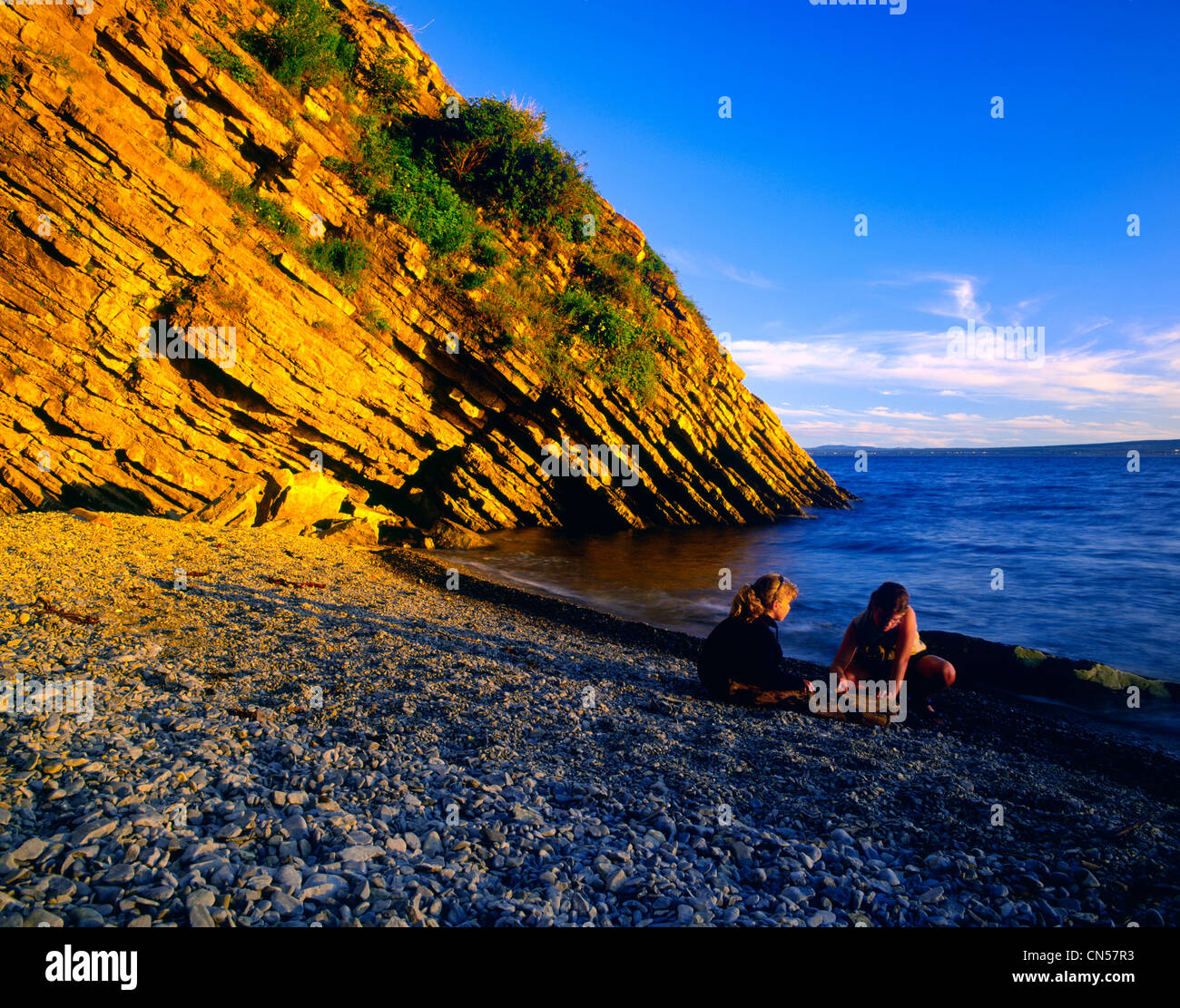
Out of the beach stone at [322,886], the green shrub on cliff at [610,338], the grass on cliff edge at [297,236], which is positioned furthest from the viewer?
the green shrub on cliff at [610,338]

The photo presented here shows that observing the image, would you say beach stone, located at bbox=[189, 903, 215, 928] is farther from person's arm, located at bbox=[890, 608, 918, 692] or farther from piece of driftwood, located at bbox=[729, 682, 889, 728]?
person's arm, located at bbox=[890, 608, 918, 692]

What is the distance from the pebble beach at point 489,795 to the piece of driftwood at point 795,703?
0.16 meters

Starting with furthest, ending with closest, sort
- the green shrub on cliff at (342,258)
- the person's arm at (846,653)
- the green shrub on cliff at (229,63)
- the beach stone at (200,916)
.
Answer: the green shrub on cliff at (342,258), the green shrub on cliff at (229,63), the person's arm at (846,653), the beach stone at (200,916)

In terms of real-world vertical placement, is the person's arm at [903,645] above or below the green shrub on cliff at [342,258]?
below

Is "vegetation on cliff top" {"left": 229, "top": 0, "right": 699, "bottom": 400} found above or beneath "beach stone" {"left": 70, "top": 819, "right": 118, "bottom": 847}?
above

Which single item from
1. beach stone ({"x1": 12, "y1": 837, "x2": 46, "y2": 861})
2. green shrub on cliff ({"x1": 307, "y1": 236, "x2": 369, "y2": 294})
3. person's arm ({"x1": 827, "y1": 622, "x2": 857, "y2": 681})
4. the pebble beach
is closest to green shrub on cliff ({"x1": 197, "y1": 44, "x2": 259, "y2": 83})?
green shrub on cliff ({"x1": 307, "y1": 236, "x2": 369, "y2": 294})

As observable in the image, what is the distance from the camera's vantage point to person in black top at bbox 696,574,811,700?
23.4ft

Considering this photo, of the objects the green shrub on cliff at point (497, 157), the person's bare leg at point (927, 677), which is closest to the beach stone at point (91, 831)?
the person's bare leg at point (927, 677)

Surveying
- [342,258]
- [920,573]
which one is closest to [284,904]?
[342,258]

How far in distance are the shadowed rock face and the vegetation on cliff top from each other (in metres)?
0.63

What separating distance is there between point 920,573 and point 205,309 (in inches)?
912

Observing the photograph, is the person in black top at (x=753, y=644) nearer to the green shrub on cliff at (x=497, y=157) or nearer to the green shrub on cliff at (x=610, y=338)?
the green shrub on cliff at (x=610, y=338)

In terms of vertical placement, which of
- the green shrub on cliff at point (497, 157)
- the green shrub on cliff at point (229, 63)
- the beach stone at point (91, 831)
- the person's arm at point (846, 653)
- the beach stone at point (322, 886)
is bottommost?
the beach stone at point (322, 886)

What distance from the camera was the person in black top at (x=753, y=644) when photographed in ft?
23.4
